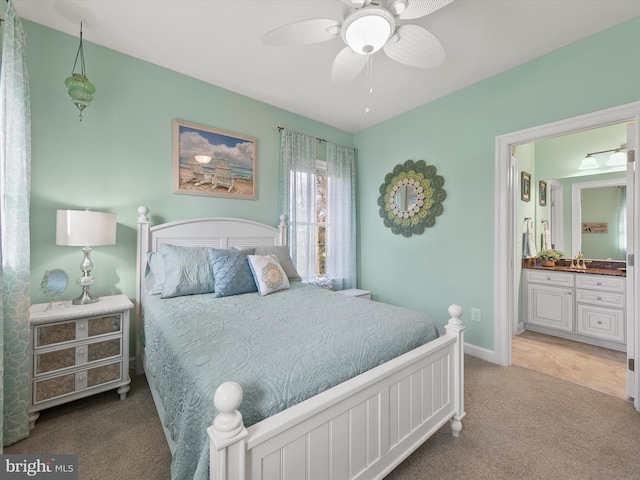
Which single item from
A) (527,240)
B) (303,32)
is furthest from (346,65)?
(527,240)

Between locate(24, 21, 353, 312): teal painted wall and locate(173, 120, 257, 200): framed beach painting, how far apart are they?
3.2 inches

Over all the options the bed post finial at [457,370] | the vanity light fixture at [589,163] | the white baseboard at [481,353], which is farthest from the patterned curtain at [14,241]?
the vanity light fixture at [589,163]

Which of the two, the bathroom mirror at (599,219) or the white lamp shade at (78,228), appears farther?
the bathroom mirror at (599,219)

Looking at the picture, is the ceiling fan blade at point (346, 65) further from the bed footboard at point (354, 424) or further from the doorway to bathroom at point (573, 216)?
the doorway to bathroom at point (573, 216)

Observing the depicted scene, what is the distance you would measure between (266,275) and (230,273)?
0.28 meters

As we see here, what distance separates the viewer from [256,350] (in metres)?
1.15

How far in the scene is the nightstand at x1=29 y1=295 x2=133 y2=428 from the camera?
169 cm

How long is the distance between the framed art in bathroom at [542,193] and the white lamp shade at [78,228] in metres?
5.13

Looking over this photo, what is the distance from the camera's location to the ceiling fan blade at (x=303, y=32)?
1.50 meters

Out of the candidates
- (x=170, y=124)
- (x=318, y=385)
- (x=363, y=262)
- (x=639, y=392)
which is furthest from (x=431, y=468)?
(x=170, y=124)

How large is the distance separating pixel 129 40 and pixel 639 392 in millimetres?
4578

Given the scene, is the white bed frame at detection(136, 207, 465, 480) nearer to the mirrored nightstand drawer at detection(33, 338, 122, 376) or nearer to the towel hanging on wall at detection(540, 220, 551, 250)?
the mirrored nightstand drawer at detection(33, 338, 122, 376)

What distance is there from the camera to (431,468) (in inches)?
56.7

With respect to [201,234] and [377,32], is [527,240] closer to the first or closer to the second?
[377,32]
